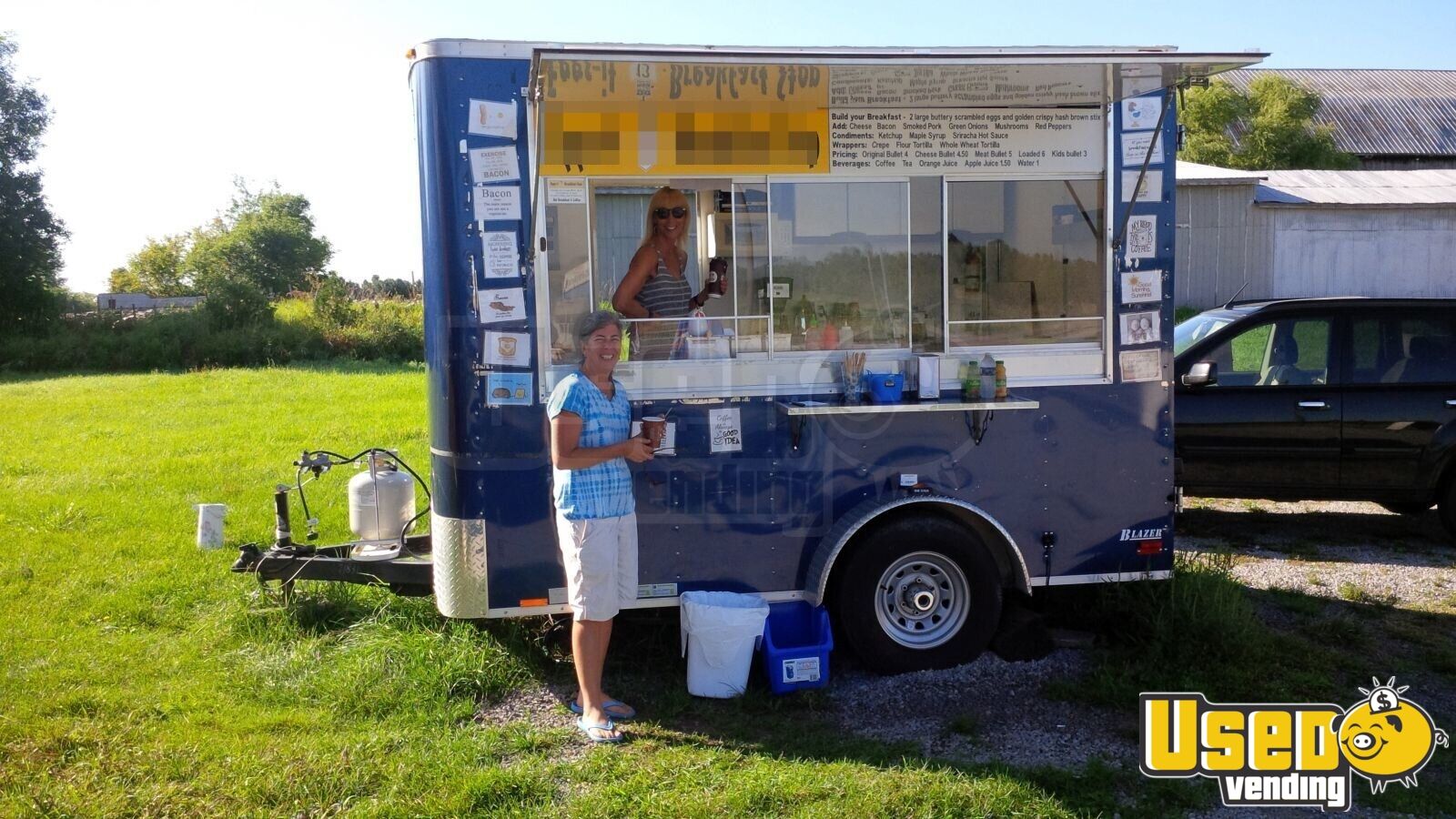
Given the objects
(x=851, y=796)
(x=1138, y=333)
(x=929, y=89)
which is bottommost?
(x=851, y=796)

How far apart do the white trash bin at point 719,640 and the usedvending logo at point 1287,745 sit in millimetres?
1645

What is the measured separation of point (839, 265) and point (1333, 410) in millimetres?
4381

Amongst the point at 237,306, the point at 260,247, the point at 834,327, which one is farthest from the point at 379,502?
the point at 260,247

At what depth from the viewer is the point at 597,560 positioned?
14.3ft

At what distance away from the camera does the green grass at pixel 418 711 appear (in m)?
3.89

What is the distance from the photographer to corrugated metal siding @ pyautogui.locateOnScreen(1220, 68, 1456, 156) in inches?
1444

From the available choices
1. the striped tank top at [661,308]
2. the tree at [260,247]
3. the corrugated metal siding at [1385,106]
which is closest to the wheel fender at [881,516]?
the striped tank top at [661,308]

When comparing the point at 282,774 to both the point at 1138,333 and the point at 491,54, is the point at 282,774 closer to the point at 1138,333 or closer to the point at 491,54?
the point at 491,54

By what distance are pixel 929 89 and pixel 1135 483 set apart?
2067 millimetres

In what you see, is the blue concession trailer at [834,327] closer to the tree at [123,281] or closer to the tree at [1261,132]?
the tree at [1261,132]

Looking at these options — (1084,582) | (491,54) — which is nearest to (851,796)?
(1084,582)

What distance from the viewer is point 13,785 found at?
402cm

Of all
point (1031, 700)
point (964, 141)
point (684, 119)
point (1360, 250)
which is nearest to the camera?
point (684, 119)

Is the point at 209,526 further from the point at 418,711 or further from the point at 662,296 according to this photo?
the point at 662,296
